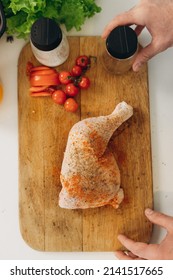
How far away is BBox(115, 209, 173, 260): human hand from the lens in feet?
4.44

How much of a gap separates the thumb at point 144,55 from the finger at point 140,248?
60cm

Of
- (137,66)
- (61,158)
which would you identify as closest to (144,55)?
(137,66)

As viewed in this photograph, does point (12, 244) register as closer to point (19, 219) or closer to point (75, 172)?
point (19, 219)

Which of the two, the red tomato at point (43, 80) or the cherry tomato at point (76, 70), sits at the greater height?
the cherry tomato at point (76, 70)

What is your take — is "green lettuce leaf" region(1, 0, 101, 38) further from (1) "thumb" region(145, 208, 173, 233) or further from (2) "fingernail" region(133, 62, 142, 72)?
(1) "thumb" region(145, 208, 173, 233)

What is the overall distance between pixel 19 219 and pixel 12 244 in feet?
0.34

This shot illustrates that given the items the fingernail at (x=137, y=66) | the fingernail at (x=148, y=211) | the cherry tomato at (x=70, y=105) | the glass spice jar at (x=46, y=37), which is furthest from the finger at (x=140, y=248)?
the glass spice jar at (x=46, y=37)

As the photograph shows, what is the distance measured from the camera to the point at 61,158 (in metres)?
1.45

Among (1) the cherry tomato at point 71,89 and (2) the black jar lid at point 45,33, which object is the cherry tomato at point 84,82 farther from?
(2) the black jar lid at point 45,33

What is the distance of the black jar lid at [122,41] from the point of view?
127cm

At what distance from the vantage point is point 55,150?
1.45m

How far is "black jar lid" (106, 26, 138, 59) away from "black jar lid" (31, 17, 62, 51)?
0.17 meters

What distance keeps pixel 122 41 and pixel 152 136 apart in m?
0.39

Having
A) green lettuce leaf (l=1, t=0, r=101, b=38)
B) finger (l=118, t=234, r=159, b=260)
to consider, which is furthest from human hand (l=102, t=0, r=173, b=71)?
finger (l=118, t=234, r=159, b=260)
